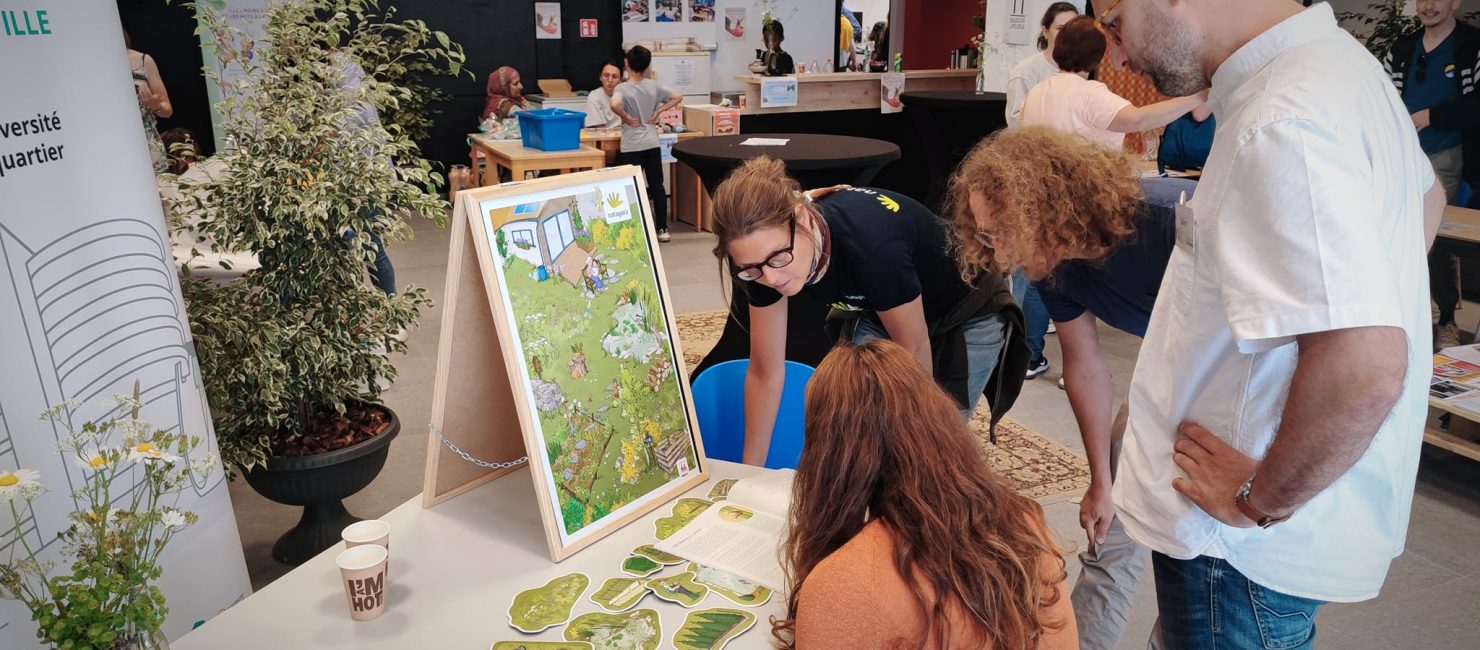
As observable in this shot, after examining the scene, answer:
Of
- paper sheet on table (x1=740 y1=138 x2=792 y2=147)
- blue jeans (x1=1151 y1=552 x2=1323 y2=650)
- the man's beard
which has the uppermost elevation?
the man's beard

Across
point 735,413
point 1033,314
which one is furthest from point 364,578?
point 1033,314

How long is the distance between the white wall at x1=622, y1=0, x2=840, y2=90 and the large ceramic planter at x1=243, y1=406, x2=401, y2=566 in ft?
23.9

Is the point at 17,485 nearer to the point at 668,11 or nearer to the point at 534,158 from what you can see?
the point at 534,158

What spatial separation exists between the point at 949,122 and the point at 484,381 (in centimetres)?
505

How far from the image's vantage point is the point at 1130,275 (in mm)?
1676

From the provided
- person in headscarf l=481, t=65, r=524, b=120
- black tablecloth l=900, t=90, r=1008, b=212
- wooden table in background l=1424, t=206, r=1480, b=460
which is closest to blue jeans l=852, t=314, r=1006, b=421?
wooden table in background l=1424, t=206, r=1480, b=460

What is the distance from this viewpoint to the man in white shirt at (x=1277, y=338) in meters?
1.04

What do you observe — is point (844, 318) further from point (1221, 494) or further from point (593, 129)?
point (593, 129)

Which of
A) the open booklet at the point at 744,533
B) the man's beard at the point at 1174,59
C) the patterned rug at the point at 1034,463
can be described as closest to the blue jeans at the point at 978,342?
the open booklet at the point at 744,533

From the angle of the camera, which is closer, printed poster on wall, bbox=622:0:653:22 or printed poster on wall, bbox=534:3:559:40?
printed poster on wall, bbox=534:3:559:40

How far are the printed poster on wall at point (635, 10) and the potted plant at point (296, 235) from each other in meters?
7.00

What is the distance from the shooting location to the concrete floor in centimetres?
256

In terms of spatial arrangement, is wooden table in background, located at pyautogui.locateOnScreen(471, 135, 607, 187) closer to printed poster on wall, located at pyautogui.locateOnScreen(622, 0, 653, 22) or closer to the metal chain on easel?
printed poster on wall, located at pyautogui.locateOnScreen(622, 0, 653, 22)

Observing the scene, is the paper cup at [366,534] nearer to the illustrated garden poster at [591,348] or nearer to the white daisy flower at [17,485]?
the illustrated garden poster at [591,348]
